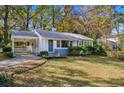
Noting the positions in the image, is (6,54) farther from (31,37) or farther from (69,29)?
(69,29)

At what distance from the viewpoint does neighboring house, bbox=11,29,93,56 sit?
18.2 meters

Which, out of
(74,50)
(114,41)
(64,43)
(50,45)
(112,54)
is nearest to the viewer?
(50,45)

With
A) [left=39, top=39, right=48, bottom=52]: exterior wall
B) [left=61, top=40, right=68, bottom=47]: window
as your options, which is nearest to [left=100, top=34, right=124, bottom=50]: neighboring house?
[left=61, top=40, right=68, bottom=47]: window

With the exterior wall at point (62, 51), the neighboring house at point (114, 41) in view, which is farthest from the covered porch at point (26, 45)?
the neighboring house at point (114, 41)

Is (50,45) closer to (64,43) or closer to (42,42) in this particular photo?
(42,42)

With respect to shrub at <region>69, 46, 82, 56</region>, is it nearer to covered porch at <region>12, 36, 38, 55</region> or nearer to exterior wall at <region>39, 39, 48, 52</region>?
exterior wall at <region>39, 39, 48, 52</region>

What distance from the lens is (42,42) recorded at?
18391 millimetres

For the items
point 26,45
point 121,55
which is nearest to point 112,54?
point 121,55

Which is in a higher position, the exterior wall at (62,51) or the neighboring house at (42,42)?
the neighboring house at (42,42)

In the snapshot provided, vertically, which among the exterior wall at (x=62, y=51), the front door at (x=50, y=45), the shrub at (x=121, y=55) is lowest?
the shrub at (x=121, y=55)

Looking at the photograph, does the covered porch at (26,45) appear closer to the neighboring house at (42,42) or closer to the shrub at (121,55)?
the neighboring house at (42,42)

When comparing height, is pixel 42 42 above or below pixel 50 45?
above

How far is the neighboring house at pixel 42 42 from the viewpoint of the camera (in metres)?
18.2

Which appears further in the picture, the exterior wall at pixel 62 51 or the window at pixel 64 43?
the window at pixel 64 43
